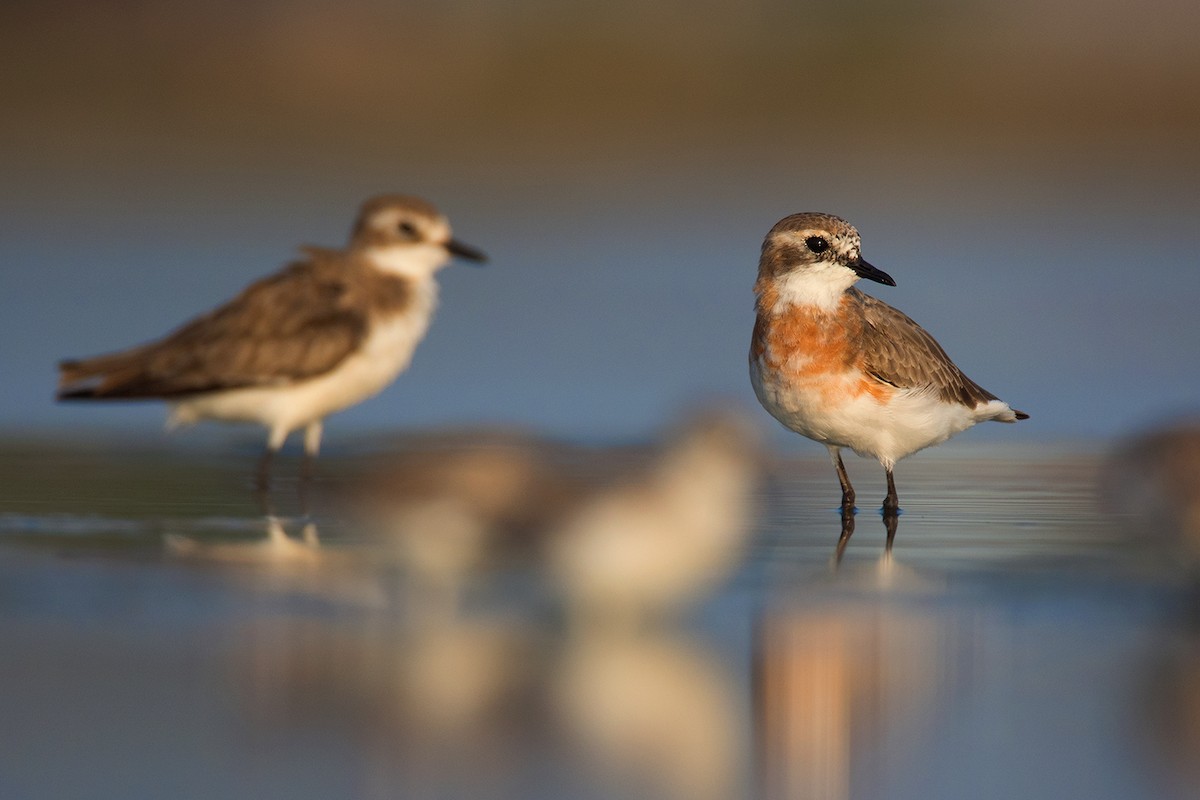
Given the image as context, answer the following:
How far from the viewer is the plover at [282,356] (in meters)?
9.96

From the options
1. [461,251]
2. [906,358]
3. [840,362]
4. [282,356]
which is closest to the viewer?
[840,362]

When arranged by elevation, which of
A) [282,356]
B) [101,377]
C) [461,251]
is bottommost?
[101,377]

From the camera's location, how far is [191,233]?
909 inches

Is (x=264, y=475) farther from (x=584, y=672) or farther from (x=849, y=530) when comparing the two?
(x=584, y=672)

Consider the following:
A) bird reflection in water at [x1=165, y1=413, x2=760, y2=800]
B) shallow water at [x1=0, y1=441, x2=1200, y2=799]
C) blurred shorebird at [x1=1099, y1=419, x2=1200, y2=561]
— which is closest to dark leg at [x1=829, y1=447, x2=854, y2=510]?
shallow water at [x1=0, y1=441, x2=1200, y2=799]

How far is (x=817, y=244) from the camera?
361 inches

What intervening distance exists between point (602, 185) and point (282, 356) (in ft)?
59.3

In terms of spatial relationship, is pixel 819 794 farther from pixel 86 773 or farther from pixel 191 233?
pixel 191 233

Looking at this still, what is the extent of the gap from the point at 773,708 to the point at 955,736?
530 mm

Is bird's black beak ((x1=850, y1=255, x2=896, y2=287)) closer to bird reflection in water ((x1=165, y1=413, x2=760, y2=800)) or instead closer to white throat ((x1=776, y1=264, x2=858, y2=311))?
white throat ((x1=776, y1=264, x2=858, y2=311))

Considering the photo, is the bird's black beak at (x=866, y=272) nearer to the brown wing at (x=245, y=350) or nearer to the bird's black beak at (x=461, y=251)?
the bird's black beak at (x=461, y=251)

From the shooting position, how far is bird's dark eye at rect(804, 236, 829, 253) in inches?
360

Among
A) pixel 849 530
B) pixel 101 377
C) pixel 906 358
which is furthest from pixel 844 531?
pixel 101 377

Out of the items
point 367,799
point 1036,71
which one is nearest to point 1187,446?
point 367,799
